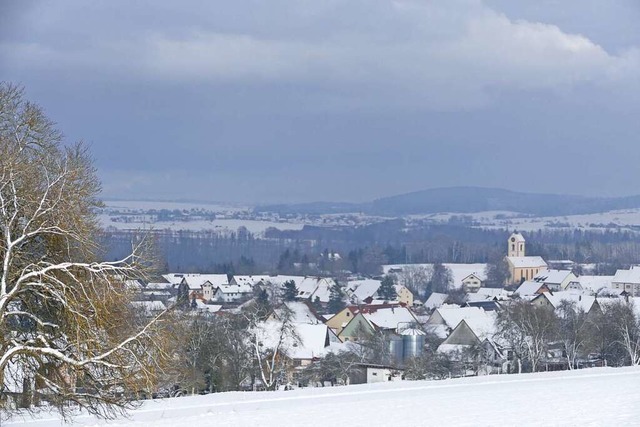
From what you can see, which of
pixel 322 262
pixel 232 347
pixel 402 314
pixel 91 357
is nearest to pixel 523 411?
pixel 91 357

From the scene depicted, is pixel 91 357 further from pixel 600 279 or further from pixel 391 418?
pixel 600 279

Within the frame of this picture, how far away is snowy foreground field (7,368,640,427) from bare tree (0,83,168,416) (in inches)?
88.6

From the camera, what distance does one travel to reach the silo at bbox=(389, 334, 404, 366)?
2034 inches

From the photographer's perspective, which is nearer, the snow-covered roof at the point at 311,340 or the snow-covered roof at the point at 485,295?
the snow-covered roof at the point at 311,340

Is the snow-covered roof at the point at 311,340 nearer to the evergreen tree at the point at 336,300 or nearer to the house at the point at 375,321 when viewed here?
the house at the point at 375,321

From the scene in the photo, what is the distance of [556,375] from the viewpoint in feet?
85.9

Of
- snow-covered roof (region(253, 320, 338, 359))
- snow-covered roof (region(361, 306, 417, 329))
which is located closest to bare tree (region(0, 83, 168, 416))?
snow-covered roof (region(253, 320, 338, 359))

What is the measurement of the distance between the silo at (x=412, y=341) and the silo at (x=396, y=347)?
191mm

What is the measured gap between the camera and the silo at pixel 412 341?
55966mm

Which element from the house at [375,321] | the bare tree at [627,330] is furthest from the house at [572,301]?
the bare tree at [627,330]

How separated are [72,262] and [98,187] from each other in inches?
71.5

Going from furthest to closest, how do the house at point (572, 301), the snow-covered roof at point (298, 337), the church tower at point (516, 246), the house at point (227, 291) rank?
the church tower at point (516, 246)
the house at point (227, 291)
the house at point (572, 301)
the snow-covered roof at point (298, 337)

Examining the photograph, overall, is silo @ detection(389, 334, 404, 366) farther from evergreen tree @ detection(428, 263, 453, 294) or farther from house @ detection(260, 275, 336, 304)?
evergreen tree @ detection(428, 263, 453, 294)

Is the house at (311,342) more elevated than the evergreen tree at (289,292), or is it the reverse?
the evergreen tree at (289,292)
